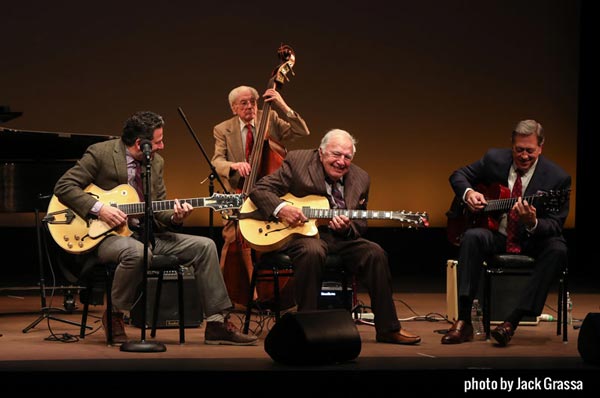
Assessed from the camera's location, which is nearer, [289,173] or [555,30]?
[289,173]

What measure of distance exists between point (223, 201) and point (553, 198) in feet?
5.75

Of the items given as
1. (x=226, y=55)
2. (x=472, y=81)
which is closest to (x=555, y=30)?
(x=472, y=81)

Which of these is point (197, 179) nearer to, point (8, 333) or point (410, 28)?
point (410, 28)

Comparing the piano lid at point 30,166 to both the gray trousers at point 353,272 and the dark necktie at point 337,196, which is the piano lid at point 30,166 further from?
the gray trousers at point 353,272

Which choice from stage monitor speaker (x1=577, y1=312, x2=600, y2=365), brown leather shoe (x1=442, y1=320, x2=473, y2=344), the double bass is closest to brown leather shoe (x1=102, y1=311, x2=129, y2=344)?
the double bass

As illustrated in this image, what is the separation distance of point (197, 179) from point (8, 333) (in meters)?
3.14

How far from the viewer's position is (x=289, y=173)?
18.7ft

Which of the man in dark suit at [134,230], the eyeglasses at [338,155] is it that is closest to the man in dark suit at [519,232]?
the eyeglasses at [338,155]

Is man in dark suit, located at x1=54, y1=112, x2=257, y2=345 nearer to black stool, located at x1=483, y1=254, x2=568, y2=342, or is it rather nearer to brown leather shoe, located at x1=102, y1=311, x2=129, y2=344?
brown leather shoe, located at x1=102, y1=311, x2=129, y2=344

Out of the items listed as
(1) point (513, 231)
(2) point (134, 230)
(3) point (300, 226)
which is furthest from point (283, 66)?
(1) point (513, 231)

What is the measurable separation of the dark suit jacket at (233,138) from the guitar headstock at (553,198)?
200 cm

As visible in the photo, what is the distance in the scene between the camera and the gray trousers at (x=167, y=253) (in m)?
5.30

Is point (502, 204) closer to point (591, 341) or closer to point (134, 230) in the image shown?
point (591, 341)

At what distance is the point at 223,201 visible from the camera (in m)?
5.48
